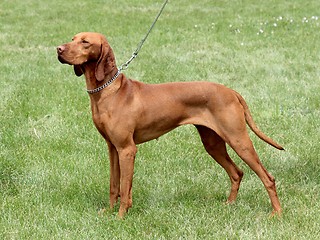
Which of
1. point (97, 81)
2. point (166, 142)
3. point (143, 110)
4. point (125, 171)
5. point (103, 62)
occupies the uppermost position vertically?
point (103, 62)

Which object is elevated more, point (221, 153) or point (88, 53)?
point (88, 53)

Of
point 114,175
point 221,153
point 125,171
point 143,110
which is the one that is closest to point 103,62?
point 143,110

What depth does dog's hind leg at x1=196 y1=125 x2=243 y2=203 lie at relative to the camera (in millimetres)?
4688

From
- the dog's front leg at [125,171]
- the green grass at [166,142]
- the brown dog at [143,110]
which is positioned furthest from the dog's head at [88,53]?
the green grass at [166,142]

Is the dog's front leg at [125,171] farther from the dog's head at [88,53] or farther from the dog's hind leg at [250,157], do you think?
the dog's hind leg at [250,157]

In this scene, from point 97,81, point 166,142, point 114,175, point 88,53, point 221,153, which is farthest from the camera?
point 166,142

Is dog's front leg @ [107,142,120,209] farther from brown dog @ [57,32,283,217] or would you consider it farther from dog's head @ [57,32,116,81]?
dog's head @ [57,32,116,81]

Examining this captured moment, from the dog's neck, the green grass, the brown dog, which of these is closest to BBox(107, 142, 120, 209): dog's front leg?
the brown dog

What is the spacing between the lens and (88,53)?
4.11m

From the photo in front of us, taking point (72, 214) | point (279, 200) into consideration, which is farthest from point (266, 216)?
point (72, 214)

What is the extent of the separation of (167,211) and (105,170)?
110 centimetres

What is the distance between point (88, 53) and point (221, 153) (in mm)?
1442

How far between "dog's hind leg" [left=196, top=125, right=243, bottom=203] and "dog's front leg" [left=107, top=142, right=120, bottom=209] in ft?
2.44

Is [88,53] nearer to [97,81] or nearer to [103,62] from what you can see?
[103,62]
